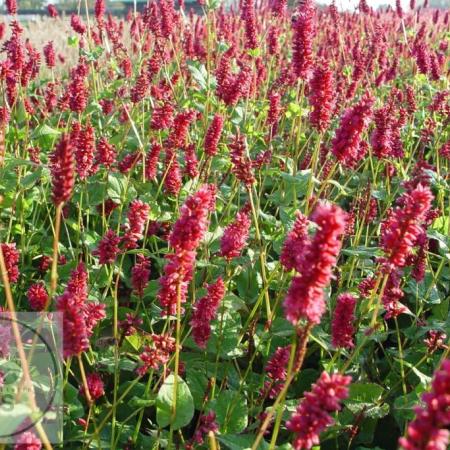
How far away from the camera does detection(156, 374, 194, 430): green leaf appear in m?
1.58

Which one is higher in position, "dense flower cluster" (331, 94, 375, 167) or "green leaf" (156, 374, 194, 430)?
"dense flower cluster" (331, 94, 375, 167)

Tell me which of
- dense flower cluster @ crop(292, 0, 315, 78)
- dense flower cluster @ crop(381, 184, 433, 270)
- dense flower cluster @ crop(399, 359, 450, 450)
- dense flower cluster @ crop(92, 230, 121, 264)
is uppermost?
dense flower cluster @ crop(292, 0, 315, 78)

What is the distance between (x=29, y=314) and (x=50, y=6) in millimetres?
3241

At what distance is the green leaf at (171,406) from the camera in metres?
1.58

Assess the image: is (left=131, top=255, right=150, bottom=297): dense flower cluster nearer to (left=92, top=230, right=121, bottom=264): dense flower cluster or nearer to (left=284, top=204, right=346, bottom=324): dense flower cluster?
(left=92, top=230, right=121, bottom=264): dense flower cluster

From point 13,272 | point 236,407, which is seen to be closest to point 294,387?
point 236,407

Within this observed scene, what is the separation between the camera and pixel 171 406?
1580 millimetres

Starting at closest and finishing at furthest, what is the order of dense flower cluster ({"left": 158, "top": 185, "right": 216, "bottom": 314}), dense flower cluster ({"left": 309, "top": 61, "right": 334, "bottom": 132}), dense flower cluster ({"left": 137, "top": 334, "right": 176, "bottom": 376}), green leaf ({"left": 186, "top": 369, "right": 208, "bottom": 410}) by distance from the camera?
1. dense flower cluster ({"left": 158, "top": 185, "right": 216, "bottom": 314})
2. dense flower cluster ({"left": 137, "top": 334, "right": 176, "bottom": 376})
3. green leaf ({"left": 186, "top": 369, "right": 208, "bottom": 410})
4. dense flower cluster ({"left": 309, "top": 61, "right": 334, "bottom": 132})

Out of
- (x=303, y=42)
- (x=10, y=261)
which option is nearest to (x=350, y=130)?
(x=303, y=42)

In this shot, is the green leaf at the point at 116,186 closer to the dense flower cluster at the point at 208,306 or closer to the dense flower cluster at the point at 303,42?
the dense flower cluster at the point at 303,42

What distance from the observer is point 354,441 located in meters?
2.03

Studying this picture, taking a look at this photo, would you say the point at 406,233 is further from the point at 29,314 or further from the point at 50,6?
the point at 50,6

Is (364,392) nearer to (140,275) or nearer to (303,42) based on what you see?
(140,275)

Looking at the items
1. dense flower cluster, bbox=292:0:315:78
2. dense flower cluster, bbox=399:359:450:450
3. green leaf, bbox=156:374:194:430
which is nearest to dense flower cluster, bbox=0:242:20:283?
green leaf, bbox=156:374:194:430
